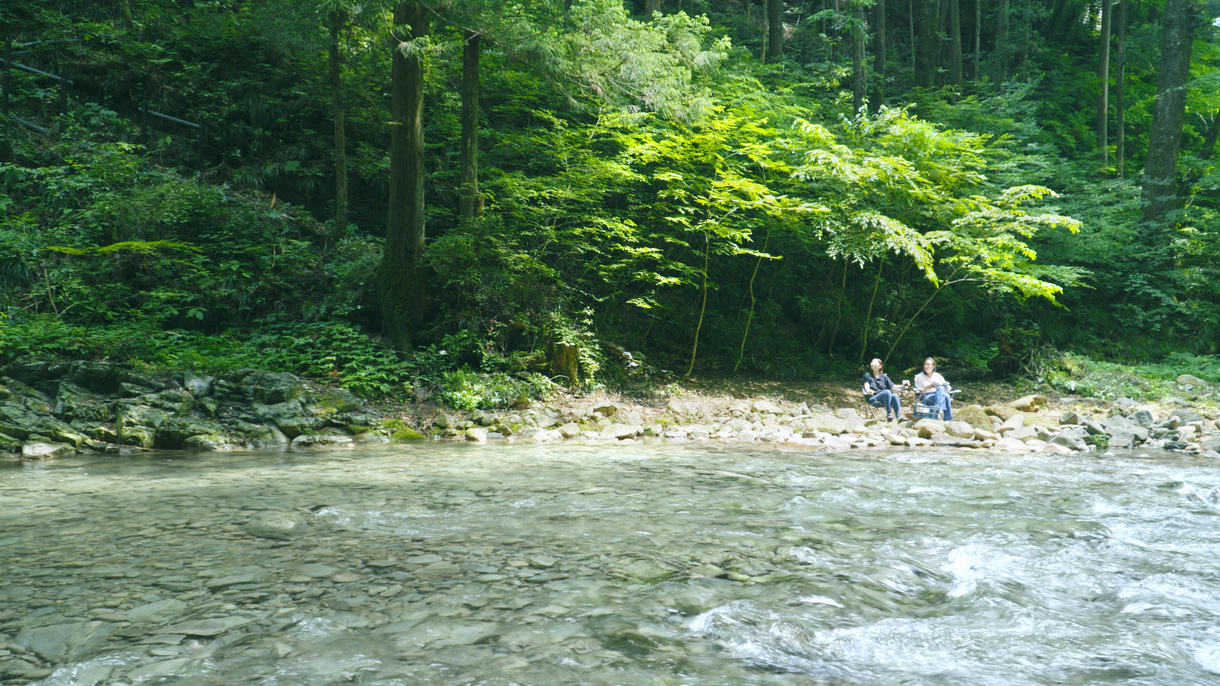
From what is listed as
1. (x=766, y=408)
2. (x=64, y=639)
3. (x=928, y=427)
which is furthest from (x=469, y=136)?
(x=64, y=639)

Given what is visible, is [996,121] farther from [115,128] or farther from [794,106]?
[115,128]

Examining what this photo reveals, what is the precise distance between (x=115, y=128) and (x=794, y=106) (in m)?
13.1

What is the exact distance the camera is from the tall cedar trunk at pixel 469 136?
10133 mm

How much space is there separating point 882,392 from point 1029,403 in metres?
3.49

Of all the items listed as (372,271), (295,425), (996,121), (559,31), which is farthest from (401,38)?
(996,121)

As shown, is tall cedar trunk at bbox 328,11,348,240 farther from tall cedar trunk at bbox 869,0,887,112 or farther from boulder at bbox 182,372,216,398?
tall cedar trunk at bbox 869,0,887,112

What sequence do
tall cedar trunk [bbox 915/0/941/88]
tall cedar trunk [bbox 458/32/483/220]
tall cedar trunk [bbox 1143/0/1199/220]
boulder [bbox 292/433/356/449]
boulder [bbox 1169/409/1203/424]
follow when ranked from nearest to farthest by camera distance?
boulder [bbox 292/433/356/449] < boulder [bbox 1169/409/1203/424] < tall cedar trunk [bbox 458/32/483/220] < tall cedar trunk [bbox 1143/0/1199/220] < tall cedar trunk [bbox 915/0/941/88]

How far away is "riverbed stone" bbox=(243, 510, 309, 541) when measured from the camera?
151 inches

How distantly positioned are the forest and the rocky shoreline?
53 centimetres

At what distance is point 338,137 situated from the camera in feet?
36.7

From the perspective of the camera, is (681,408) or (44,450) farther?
(681,408)

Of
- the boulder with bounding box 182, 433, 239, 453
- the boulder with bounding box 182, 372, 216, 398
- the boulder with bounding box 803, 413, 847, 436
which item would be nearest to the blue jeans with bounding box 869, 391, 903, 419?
the boulder with bounding box 803, 413, 847, 436

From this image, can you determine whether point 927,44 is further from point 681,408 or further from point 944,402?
point 681,408

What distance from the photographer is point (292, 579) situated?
306cm
